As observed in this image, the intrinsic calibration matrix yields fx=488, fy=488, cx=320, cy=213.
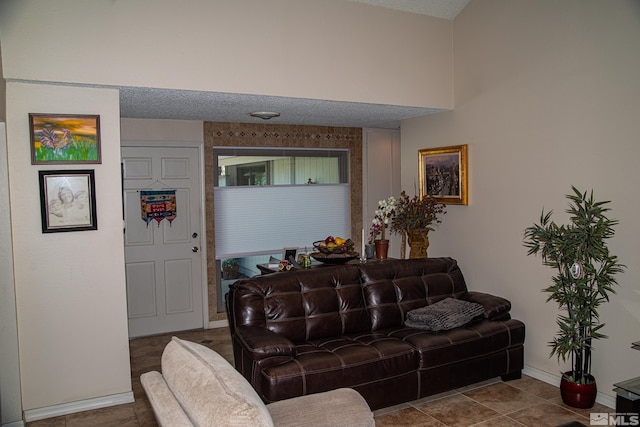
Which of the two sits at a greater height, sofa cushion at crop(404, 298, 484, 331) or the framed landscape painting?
the framed landscape painting

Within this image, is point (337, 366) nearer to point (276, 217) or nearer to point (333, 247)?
point (333, 247)

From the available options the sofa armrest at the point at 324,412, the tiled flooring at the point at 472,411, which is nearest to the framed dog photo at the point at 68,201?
the tiled flooring at the point at 472,411

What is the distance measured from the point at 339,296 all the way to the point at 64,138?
91.4 inches

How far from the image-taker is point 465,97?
4574 mm

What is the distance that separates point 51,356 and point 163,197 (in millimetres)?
2325

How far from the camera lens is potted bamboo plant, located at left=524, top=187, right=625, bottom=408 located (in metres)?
3.21

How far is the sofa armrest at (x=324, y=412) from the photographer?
2.08 metres

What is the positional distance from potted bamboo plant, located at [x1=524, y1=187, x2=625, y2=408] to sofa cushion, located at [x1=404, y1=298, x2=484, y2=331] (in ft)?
2.15

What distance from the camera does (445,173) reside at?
190 inches

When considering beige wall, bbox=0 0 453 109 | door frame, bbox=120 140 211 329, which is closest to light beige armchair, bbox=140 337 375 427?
beige wall, bbox=0 0 453 109

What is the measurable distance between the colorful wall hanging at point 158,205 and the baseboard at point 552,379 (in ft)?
12.8

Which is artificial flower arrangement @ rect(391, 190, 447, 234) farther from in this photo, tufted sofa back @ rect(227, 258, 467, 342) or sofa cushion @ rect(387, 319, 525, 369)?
sofa cushion @ rect(387, 319, 525, 369)

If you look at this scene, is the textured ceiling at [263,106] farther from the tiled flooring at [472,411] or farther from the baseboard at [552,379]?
the baseboard at [552,379]

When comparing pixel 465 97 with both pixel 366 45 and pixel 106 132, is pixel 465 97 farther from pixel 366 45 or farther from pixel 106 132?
pixel 106 132
